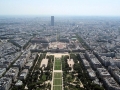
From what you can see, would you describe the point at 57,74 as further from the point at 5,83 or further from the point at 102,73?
the point at 5,83

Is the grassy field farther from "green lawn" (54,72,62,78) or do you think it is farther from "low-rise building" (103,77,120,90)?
"low-rise building" (103,77,120,90)

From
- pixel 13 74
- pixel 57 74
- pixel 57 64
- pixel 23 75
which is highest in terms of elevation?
pixel 13 74

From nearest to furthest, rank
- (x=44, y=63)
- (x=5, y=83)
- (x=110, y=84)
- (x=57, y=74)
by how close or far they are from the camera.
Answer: (x=5, y=83) < (x=110, y=84) < (x=57, y=74) < (x=44, y=63)

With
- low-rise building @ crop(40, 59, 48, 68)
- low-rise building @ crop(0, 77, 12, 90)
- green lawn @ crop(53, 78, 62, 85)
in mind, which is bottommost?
low-rise building @ crop(40, 59, 48, 68)

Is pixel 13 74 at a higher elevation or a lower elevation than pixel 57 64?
higher

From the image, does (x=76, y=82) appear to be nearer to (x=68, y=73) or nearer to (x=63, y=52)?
(x=68, y=73)

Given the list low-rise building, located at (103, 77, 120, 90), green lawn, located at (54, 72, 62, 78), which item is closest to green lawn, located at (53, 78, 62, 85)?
green lawn, located at (54, 72, 62, 78)

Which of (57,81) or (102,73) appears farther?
(102,73)

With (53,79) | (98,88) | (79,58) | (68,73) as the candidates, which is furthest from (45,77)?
(79,58)

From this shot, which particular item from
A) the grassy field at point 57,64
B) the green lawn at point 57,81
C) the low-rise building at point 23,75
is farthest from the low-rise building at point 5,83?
the grassy field at point 57,64

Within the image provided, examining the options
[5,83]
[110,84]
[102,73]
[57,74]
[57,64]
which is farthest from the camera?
[57,64]

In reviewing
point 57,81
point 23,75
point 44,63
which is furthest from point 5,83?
point 44,63
